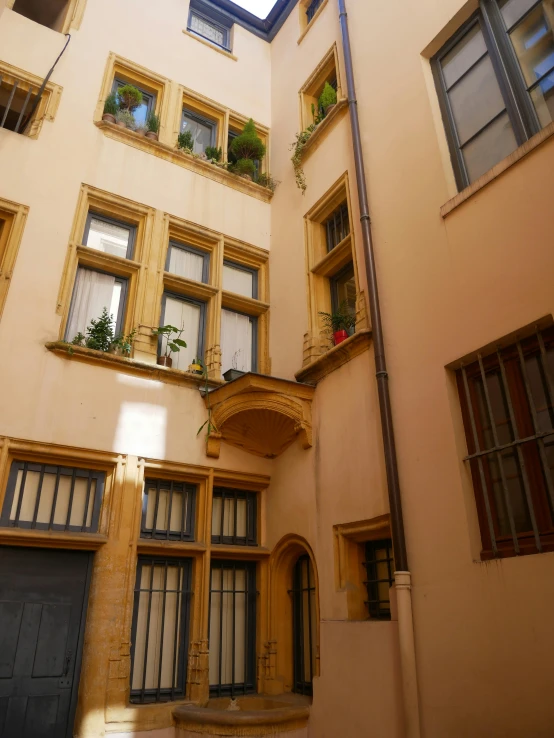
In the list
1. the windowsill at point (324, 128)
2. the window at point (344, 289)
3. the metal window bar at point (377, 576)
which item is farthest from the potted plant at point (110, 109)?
the metal window bar at point (377, 576)

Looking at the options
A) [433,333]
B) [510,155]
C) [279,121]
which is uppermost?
[279,121]

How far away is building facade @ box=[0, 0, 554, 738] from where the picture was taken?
13.9 feet

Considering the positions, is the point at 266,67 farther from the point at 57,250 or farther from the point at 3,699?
the point at 3,699

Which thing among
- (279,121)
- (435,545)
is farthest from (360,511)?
(279,121)

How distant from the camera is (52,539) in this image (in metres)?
5.53

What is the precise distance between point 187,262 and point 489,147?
4.34m

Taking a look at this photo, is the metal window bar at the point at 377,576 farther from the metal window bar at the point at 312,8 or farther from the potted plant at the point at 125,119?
the metal window bar at the point at 312,8

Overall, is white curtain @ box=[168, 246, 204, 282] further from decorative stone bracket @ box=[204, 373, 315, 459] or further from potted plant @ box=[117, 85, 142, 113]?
potted plant @ box=[117, 85, 142, 113]

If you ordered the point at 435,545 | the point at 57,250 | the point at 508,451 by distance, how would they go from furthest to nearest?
the point at 57,250
the point at 435,545
the point at 508,451

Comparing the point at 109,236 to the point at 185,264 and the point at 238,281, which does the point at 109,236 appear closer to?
the point at 185,264

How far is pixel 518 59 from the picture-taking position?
5160 millimetres

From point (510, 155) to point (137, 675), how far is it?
232 inches

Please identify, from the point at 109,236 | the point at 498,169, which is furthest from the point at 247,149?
the point at 498,169

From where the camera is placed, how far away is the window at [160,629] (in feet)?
18.8
